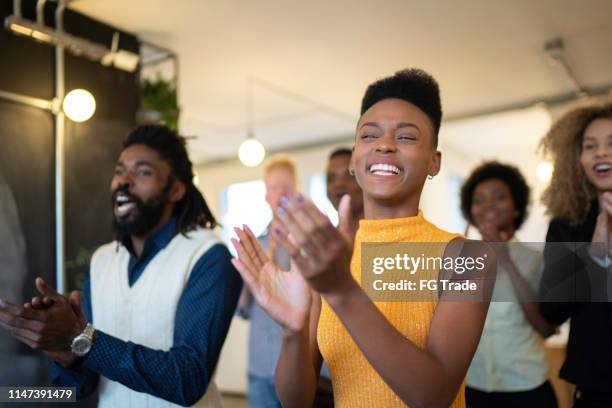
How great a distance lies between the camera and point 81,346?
4.56ft

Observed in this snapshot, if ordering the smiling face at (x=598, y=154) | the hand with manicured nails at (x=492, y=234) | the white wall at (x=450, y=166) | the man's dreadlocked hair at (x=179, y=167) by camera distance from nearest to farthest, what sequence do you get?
the smiling face at (x=598, y=154), the man's dreadlocked hair at (x=179, y=167), the hand with manicured nails at (x=492, y=234), the white wall at (x=450, y=166)

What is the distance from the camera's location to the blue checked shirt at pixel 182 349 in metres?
1.41

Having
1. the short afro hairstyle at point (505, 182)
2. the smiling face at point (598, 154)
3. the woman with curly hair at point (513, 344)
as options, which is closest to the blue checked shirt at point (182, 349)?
the woman with curly hair at point (513, 344)

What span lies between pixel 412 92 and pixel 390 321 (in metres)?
0.49

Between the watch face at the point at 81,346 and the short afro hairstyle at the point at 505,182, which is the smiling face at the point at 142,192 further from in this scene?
the short afro hairstyle at the point at 505,182

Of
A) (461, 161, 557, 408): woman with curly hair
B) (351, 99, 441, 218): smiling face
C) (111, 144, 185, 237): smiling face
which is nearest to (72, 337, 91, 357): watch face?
(111, 144, 185, 237): smiling face

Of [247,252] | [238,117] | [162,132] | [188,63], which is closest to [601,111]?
A: [247,252]

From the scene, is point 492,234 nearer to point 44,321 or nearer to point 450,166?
point 44,321

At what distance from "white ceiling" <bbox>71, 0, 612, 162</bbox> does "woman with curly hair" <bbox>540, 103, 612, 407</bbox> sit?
2.03 m

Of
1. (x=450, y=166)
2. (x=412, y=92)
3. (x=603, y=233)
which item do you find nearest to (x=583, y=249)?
(x=603, y=233)

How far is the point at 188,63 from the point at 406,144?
382 centimetres

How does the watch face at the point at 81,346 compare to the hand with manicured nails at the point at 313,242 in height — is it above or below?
below

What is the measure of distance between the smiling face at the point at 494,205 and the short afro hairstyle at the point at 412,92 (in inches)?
61.1

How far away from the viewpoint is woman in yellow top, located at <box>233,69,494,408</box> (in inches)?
33.0
